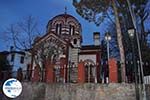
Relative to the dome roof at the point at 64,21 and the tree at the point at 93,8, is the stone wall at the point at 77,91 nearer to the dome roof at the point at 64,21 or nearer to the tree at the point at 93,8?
the tree at the point at 93,8

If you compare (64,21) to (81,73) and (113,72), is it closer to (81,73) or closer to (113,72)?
(81,73)

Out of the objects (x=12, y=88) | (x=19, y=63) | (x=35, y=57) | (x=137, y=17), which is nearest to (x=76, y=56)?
(x=35, y=57)

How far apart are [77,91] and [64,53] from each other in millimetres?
19200

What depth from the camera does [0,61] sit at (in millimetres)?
43094

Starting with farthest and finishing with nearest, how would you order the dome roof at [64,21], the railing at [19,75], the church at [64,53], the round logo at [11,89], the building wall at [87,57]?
the dome roof at [64,21] → the building wall at [87,57] → the railing at [19,75] → the church at [64,53] → the round logo at [11,89]

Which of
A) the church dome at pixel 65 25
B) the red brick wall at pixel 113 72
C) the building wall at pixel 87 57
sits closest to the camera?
the red brick wall at pixel 113 72

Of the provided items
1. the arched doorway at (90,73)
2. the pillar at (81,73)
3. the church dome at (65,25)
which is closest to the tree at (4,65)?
the pillar at (81,73)

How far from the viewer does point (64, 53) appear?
3784cm

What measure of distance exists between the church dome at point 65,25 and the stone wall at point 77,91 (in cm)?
2301

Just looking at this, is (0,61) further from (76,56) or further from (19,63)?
(76,56)

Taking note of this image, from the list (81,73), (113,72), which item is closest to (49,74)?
(81,73)

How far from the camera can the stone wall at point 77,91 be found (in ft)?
59.1

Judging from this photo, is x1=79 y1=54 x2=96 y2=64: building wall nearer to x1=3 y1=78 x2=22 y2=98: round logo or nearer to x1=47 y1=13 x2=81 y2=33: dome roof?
x1=47 y1=13 x2=81 y2=33: dome roof

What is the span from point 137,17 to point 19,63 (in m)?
28.4
